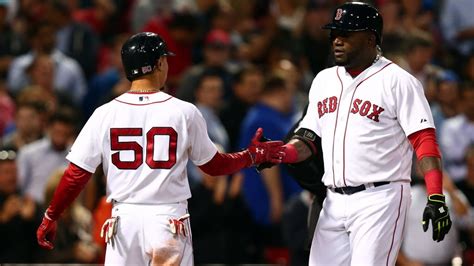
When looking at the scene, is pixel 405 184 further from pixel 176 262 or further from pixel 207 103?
pixel 207 103

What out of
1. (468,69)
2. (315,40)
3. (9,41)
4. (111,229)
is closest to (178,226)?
(111,229)

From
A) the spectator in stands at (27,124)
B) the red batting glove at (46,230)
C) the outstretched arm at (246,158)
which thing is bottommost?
the red batting glove at (46,230)

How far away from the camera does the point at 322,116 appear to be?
7.41m

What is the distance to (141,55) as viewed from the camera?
276 inches

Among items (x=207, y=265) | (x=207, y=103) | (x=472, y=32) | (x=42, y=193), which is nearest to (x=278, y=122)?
(x=207, y=103)

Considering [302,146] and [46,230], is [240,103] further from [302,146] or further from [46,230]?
[46,230]

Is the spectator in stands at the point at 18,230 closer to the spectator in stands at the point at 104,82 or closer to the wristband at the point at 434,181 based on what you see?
the spectator in stands at the point at 104,82

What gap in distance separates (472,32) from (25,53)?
512cm

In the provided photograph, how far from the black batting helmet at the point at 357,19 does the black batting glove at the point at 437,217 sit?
117 cm

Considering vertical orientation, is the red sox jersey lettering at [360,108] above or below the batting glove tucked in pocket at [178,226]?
above

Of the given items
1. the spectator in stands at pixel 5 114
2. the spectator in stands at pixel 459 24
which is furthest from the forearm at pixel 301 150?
the spectator in stands at pixel 459 24

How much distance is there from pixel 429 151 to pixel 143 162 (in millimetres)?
1670

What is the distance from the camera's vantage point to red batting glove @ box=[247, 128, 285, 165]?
7.37 meters

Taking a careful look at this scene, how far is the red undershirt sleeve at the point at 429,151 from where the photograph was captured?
6836 mm
